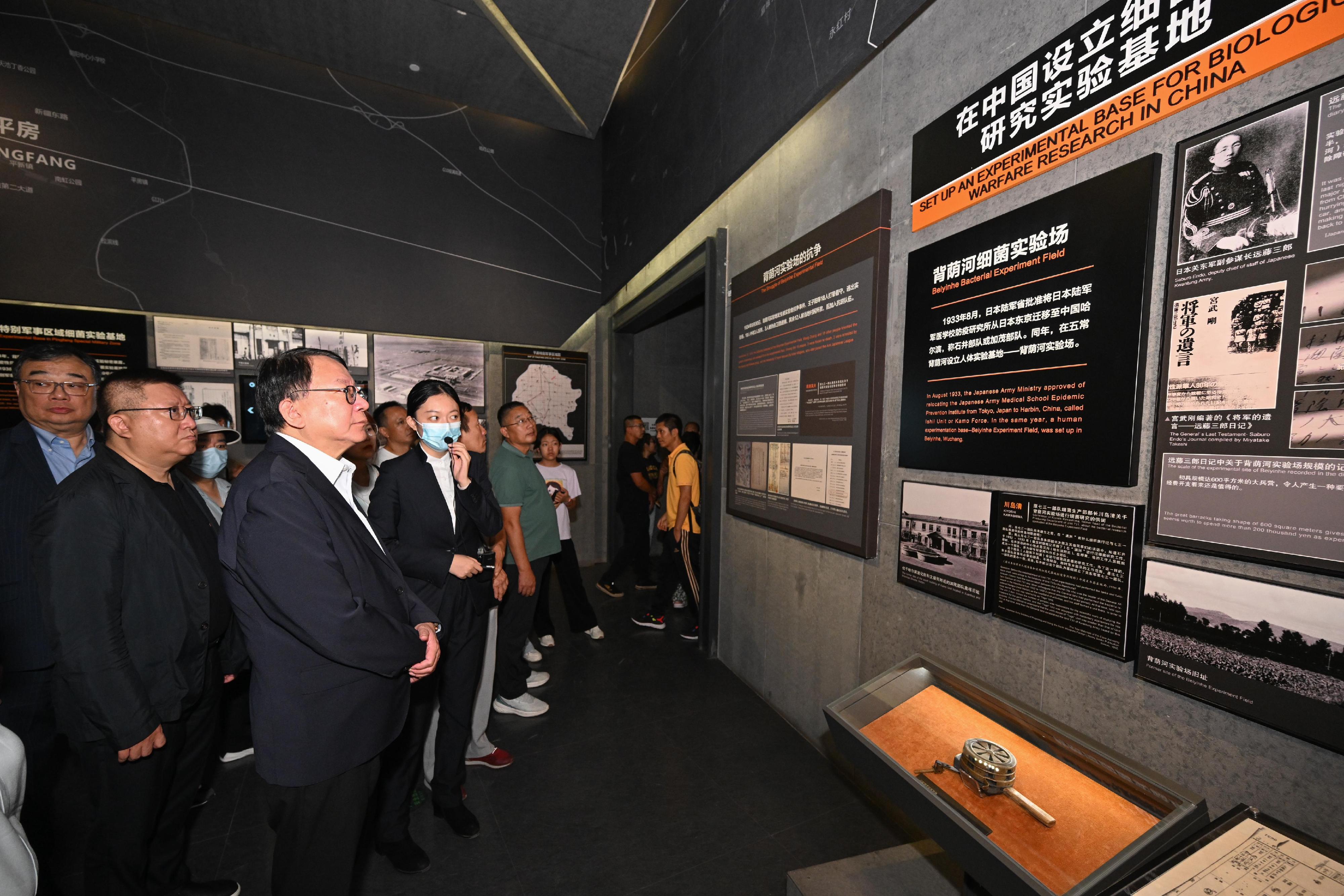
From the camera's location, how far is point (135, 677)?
5.09 feet

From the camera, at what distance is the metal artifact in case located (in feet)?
3.09

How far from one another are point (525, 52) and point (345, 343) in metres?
3.24

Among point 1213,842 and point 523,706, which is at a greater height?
point 1213,842

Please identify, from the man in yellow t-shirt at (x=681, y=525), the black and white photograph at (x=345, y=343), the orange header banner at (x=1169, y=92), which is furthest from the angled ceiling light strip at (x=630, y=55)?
the black and white photograph at (x=345, y=343)

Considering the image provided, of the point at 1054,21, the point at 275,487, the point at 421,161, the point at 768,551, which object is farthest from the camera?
the point at 421,161

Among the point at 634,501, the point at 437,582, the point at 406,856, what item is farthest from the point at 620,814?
the point at 634,501

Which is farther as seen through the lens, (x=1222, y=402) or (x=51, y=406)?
(x=51, y=406)

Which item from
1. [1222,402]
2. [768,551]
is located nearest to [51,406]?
[768,551]

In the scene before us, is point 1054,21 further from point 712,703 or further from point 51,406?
point 51,406

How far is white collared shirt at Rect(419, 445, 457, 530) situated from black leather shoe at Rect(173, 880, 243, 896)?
4.67ft

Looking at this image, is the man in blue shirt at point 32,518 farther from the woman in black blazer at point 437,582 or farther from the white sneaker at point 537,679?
the white sneaker at point 537,679

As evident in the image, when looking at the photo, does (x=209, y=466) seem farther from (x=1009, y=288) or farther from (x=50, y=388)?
(x=1009, y=288)

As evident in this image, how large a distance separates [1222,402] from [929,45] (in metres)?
1.66

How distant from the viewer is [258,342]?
4.67 meters
